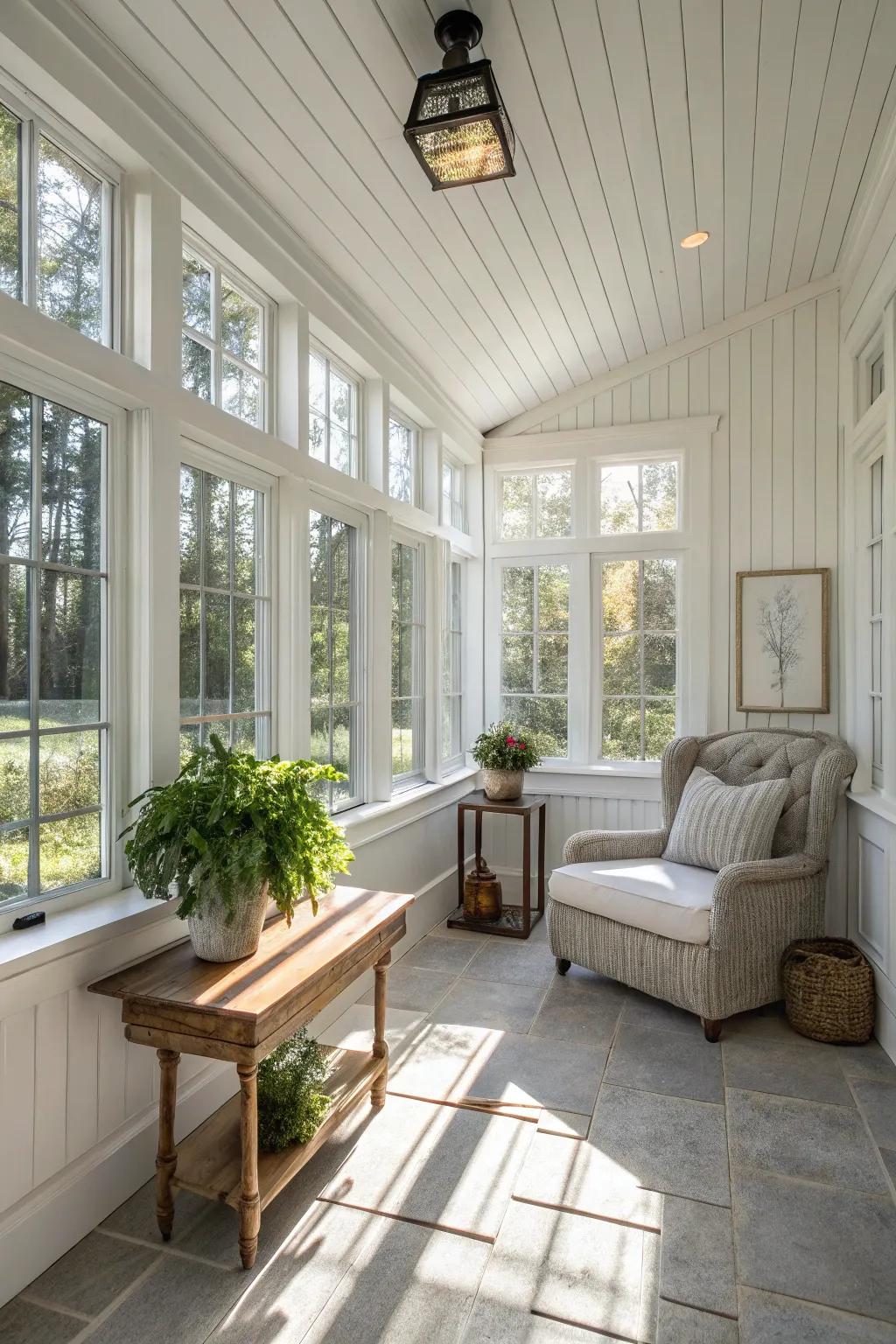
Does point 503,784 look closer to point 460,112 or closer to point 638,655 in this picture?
point 638,655

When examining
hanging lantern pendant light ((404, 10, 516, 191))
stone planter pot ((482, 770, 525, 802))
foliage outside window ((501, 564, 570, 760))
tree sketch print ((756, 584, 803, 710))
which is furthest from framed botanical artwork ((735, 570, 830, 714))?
hanging lantern pendant light ((404, 10, 516, 191))

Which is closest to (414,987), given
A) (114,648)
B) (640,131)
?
(114,648)

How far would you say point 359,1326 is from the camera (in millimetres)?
1623

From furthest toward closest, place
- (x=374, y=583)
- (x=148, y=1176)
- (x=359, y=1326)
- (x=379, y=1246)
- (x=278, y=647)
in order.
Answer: (x=374, y=583)
(x=278, y=647)
(x=148, y=1176)
(x=379, y=1246)
(x=359, y=1326)

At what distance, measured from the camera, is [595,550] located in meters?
4.54

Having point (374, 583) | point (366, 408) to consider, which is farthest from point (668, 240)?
point (374, 583)

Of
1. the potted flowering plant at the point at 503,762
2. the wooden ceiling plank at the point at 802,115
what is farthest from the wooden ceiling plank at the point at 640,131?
the potted flowering plant at the point at 503,762

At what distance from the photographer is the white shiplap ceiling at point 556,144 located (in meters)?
2.03

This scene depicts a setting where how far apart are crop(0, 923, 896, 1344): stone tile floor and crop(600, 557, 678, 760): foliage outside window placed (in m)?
1.87

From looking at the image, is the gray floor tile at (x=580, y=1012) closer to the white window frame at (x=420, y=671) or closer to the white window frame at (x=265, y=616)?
the white window frame at (x=420, y=671)

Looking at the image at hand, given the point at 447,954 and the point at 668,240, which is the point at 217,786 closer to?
the point at 447,954

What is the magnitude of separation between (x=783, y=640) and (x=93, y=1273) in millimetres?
3675

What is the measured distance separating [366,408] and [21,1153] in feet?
9.45

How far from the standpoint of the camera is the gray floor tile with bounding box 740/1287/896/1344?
161cm
